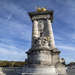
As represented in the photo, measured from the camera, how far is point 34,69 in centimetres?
1994

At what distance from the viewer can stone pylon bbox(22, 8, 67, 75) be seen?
20188mm

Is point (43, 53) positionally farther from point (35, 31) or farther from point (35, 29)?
point (35, 29)

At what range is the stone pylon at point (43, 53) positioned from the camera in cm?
2019

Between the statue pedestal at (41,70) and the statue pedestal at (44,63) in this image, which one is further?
the statue pedestal at (44,63)

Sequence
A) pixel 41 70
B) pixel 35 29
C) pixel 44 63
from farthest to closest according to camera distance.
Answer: pixel 35 29
pixel 44 63
pixel 41 70

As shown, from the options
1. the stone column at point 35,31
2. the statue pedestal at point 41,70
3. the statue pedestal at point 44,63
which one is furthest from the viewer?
the stone column at point 35,31

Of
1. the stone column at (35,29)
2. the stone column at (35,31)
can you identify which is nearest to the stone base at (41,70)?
the stone column at (35,31)

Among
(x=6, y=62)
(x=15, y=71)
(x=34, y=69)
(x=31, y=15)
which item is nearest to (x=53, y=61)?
(x=34, y=69)

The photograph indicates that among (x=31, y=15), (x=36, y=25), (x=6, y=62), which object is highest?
(x=31, y=15)

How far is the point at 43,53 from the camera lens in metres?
21.3

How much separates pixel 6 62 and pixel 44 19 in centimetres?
1753

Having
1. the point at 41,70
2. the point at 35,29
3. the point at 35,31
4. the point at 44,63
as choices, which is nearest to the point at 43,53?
the point at 44,63

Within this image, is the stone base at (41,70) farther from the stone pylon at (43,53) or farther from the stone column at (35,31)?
the stone column at (35,31)

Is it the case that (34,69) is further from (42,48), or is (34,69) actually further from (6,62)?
(6,62)
